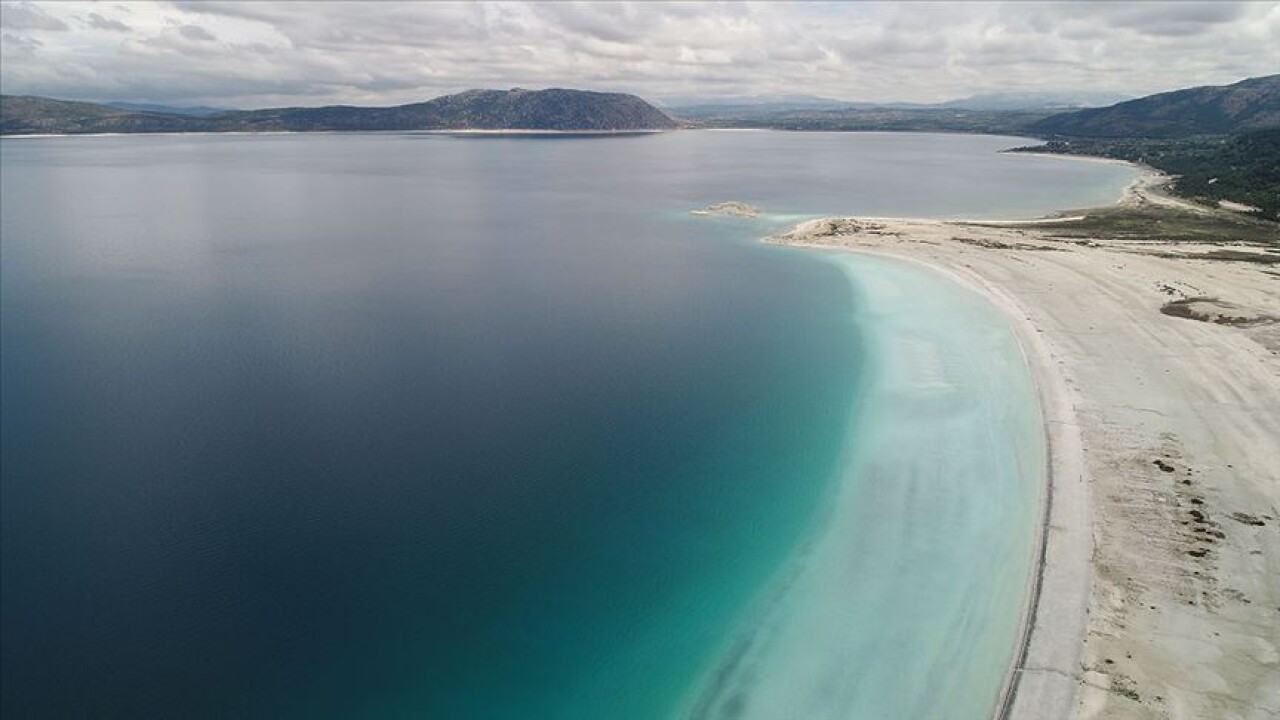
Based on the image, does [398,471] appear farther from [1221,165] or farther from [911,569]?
[1221,165]

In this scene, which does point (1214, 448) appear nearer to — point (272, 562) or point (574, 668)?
point (574, 668)

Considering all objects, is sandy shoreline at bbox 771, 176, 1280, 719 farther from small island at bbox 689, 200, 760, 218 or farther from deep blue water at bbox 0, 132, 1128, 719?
small island at bbox 689, 200, 760, 218

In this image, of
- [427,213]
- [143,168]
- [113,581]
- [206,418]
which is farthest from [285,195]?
[113,581]

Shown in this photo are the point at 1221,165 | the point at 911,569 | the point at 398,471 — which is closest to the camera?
the point at 911,569

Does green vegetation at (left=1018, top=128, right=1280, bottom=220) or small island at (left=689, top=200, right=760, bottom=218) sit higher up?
green vegetation at (left=1018, top=128, right=1280, bottom=220)

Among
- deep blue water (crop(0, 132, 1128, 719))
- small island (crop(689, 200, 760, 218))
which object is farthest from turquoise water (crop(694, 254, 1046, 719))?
small island (crop(689, 200, 760, 218))

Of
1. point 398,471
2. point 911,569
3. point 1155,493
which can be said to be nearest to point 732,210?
point 1155,493
